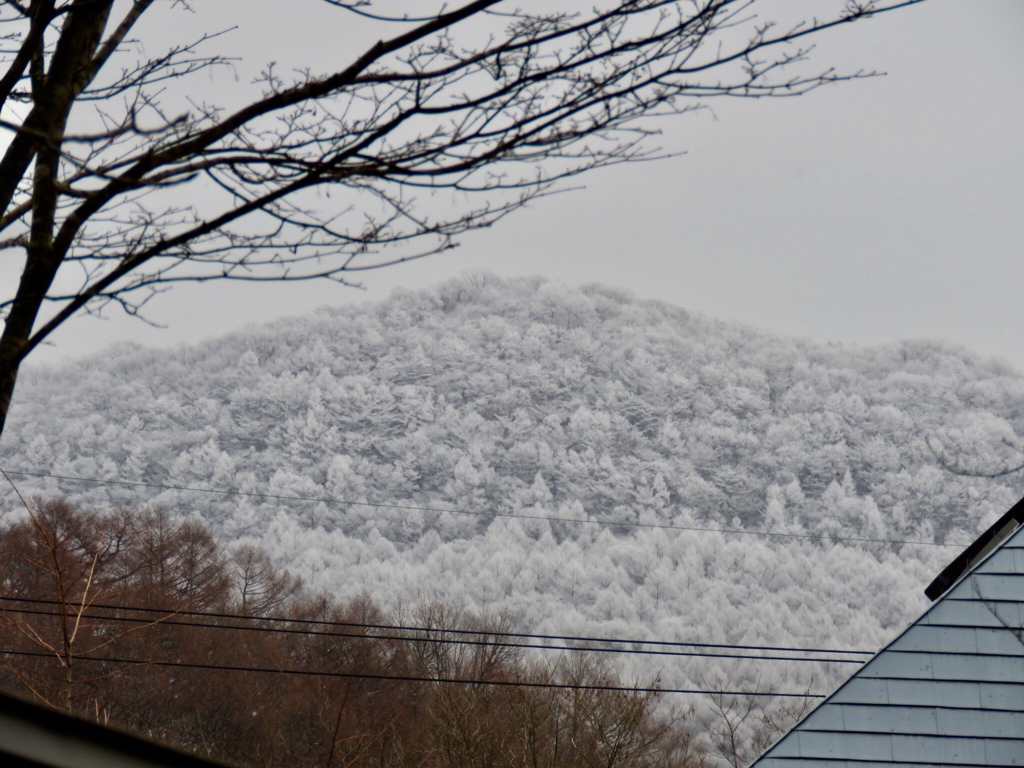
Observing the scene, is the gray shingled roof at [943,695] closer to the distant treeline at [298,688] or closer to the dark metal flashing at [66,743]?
the dark metal flashing at [66,743]

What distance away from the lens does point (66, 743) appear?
1357 millimetres

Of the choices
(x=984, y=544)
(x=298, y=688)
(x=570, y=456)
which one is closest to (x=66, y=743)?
(x=984, y=544)

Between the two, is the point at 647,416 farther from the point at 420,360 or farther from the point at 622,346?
the point at 420,360

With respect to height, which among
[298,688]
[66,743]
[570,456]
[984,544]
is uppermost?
[66,743]

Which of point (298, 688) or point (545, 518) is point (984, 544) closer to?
point (298, 688)

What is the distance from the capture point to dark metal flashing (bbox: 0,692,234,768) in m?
1.34

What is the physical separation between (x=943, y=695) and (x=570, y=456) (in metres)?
74.6

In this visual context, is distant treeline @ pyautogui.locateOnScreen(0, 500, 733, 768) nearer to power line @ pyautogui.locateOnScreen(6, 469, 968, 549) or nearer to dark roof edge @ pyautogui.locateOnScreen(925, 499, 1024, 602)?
dark roof edge @ pyautogui.locateOnScreen(925, 499, 1024, 602)

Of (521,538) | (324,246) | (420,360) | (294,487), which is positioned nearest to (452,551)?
(521,538)

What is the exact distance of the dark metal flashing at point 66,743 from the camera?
4.40 feet

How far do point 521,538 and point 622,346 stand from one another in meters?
41.4

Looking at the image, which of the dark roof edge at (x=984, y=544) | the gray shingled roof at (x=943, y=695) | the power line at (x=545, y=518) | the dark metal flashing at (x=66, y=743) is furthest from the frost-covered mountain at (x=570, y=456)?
the dark metal flashing at (x=66, y=743)

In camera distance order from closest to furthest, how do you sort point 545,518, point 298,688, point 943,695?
point 943,695
point 298,688
point 545,518

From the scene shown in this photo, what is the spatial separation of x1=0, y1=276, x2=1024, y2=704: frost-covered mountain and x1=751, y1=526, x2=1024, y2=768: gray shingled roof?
36.2 metres
